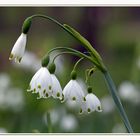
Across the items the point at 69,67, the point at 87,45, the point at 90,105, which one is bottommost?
the point at 90,105

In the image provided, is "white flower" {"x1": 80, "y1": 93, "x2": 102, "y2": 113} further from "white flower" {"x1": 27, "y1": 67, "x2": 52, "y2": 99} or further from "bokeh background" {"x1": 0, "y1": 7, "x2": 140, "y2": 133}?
"bokeh background" {"x1": 0, "y1": 7, "x2": 140, "y2": 133}

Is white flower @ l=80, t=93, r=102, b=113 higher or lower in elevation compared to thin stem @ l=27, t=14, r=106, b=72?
lower

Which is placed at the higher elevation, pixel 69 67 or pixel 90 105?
pixel 69 67

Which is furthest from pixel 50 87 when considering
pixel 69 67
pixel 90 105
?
pixel 69 67

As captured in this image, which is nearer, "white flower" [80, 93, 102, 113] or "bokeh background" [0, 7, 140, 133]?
"white flower" [80, 93, 102, 113]

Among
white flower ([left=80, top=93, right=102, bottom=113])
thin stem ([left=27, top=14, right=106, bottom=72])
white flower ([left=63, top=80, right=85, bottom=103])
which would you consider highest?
thin stem ([left=27, top=14, right=106, bottom=72])

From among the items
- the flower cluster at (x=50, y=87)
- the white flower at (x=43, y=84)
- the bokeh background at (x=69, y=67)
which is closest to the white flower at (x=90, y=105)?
the flower cluster at (x=50, y=87)

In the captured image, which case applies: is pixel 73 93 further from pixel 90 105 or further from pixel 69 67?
pixel 69 67

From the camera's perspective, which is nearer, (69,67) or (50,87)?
(50,87)

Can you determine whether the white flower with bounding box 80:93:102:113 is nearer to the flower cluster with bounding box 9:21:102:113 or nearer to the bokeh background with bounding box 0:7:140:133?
the flower cluster with bounding box 9:21:102:113

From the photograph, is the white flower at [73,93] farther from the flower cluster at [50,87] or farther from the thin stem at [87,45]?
the thin stem at [87,45]

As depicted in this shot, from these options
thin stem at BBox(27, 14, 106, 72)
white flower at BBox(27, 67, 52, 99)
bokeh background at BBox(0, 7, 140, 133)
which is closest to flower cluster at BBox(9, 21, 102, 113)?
white flower at BBox(27, 67, 52, 99)
